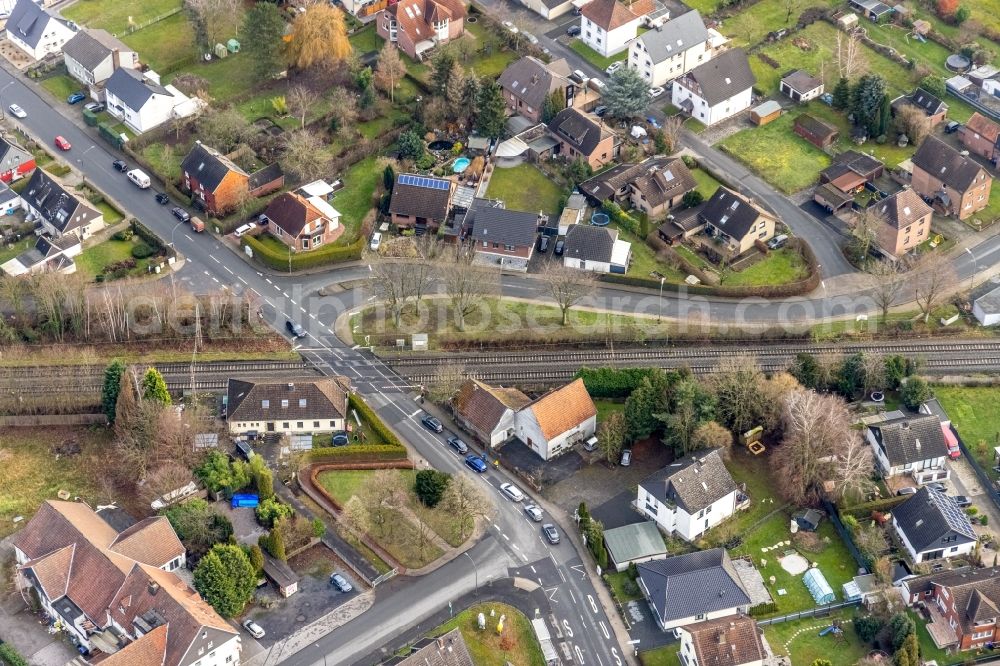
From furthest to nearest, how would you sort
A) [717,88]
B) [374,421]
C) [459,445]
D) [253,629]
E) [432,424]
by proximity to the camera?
[717,88] → [432,424] → [374,421] → [459,445] → [253,629]

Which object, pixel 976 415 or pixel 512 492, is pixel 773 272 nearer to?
pixel 976 415

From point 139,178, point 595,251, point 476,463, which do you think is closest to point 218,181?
point 139,178

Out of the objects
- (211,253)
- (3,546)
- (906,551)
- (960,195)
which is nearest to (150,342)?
(211,253)

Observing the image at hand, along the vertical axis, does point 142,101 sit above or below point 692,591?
above

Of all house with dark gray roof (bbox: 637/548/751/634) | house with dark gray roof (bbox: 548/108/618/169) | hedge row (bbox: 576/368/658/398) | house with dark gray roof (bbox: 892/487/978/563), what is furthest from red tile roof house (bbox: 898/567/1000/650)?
house with dark gray roof (bbox: 548/108/618/169)

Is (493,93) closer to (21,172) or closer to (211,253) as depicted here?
(211,253)

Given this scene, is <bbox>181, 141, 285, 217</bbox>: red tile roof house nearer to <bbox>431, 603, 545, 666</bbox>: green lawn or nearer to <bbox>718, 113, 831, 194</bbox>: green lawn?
<bbox>718, 113, 831, 194</bbox>: green lawn

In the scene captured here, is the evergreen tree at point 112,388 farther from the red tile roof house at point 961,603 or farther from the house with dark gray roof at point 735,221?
the red tile roof house at point 961,603
